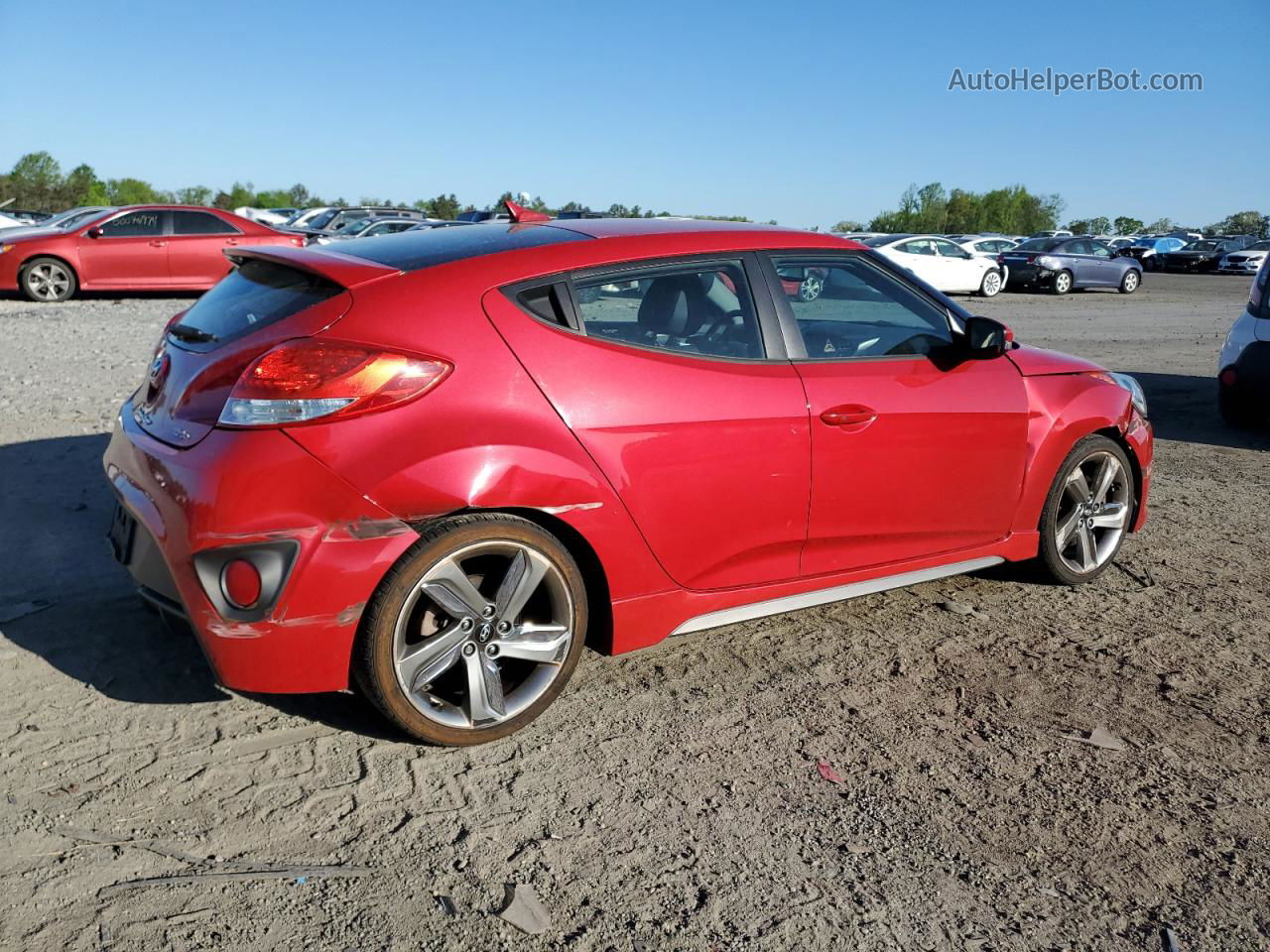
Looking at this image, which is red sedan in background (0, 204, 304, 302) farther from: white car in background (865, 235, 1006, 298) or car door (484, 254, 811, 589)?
car door (484, 254, 811, 589)

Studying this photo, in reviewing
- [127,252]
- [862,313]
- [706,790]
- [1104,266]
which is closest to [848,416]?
[862,313]

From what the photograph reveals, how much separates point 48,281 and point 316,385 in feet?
52.9

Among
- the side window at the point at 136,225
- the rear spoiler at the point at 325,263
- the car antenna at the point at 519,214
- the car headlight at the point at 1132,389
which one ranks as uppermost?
the car antenna at the point at 519,214

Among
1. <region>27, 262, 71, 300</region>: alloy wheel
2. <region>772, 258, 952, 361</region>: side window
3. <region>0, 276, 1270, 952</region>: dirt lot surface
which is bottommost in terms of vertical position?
<region>0, 276, 1270, 952</region>: dirt lot surface

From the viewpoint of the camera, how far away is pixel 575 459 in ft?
11.2

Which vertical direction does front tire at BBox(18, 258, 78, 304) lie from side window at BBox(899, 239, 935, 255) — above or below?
below

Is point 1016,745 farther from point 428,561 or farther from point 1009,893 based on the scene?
point 428,561

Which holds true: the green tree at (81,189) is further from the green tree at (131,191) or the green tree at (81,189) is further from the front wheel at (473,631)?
the front wheel at (473,631)

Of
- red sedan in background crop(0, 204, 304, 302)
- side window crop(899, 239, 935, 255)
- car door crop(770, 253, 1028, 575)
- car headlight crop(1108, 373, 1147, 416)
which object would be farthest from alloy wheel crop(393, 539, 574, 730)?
side window crop(899, 239, 935, 255)

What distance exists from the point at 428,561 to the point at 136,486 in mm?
1008

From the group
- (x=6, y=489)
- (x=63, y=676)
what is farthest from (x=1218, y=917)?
(x=6, y=489)

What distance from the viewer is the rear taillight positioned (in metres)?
3.14

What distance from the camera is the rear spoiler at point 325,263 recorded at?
3416 mm

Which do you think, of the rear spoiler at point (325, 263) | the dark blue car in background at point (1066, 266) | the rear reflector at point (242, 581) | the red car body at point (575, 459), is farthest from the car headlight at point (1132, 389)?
the dark blue car in background at point (1066, 266)
